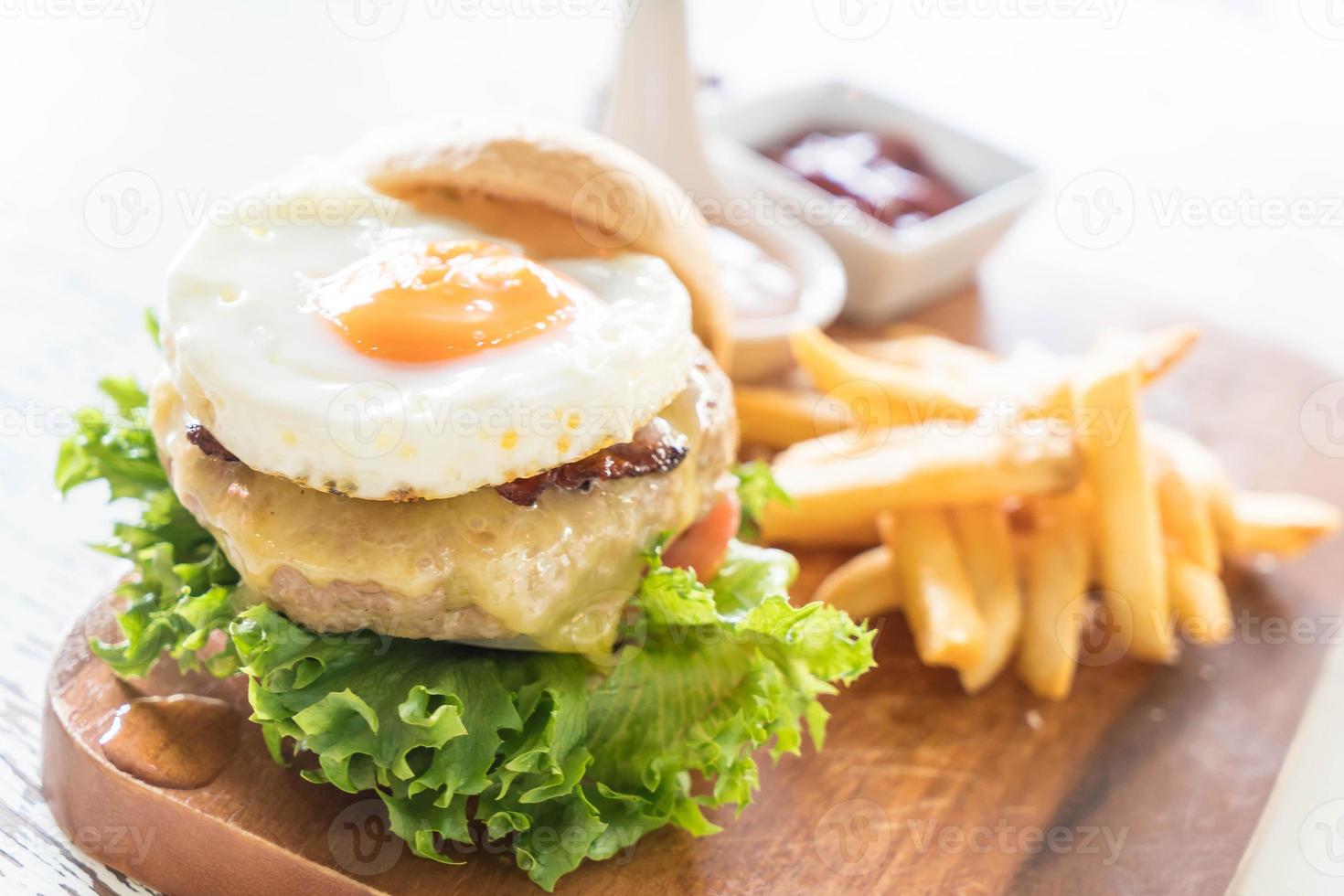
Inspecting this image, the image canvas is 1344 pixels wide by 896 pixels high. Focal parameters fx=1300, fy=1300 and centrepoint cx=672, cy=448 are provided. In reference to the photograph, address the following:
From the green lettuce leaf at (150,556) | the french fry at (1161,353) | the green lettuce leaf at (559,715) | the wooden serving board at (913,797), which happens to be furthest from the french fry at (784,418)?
the green lettuce leaf at (150,556)

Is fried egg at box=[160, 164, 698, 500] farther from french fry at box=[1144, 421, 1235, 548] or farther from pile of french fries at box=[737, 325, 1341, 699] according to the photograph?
french fry at box=[1144, 421, 1235, 548]

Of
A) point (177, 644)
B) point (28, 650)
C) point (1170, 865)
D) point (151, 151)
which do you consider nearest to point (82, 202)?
point (151, 151)

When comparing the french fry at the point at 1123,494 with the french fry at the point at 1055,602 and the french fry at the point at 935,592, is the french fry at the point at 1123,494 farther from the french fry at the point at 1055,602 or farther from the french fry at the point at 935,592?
the french fry at the point at 935,592

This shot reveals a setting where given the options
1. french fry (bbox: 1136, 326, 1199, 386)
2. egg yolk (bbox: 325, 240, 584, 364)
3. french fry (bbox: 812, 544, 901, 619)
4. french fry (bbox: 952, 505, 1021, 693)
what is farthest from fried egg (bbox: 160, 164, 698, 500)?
french fry (bbox: 1136, 326, 1199, 386)

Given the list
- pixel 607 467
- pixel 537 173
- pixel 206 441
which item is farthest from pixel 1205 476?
pixel 206 441

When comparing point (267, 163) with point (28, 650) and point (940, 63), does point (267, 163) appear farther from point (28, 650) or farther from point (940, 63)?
point (940, 63)

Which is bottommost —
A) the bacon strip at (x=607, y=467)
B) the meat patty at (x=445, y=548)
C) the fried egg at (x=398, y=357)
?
the meat patty at (x=445, y=548)

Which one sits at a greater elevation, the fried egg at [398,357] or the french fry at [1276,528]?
the fried egg at [398,357]
